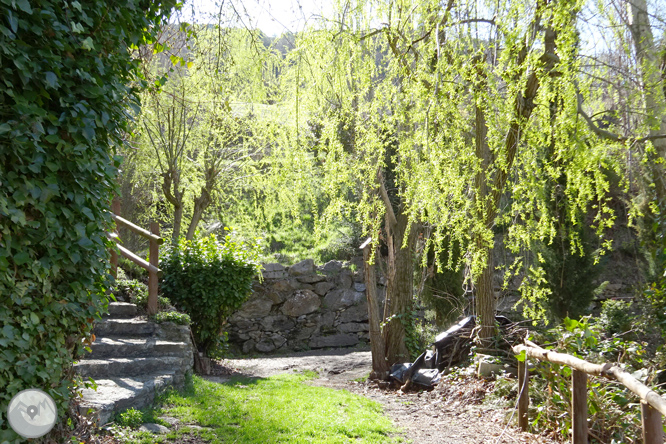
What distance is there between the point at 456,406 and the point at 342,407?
1.26m

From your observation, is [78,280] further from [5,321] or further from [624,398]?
[624,398]

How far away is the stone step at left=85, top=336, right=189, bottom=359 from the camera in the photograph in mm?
4699

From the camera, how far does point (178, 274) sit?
696 cm

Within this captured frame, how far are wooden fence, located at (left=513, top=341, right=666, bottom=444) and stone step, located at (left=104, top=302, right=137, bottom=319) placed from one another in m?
4.34

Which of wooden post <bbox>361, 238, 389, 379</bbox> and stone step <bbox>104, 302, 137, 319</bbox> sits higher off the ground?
stone step <bbox>104, 302, 137, 319</bbox>

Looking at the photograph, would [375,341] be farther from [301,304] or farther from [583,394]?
[583,394]

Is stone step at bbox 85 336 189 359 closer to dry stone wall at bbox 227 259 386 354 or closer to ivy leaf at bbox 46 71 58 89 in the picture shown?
ivy leaf at bbox 46 71 58 89

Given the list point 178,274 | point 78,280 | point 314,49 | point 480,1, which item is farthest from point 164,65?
point 78,280

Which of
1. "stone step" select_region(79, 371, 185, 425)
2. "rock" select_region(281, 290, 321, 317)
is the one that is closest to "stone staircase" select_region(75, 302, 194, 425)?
"stone step" select_region(79, 371, 185, 425)

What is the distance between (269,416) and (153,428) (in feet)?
3.62

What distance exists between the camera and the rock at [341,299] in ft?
37.1

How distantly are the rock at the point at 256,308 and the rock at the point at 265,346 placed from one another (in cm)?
56

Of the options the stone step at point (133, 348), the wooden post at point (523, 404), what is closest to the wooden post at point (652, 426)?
the wooden post at point (523, 404)
